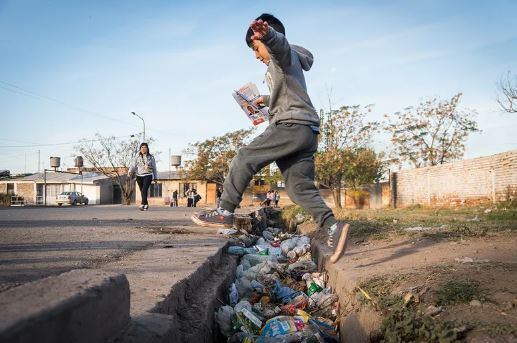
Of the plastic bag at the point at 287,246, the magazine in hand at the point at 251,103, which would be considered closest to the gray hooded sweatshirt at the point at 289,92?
the magazine in hand at the point at 251,103

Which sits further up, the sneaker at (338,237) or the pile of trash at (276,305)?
the sneaker at (338,237)

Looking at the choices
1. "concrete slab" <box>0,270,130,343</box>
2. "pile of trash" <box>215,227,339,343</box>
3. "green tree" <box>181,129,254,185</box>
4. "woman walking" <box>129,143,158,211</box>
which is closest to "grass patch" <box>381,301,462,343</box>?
"pile of trash" <box>215,227,339,343</box>

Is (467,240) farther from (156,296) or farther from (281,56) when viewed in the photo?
(156,296)

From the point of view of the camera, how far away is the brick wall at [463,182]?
14.9 metres

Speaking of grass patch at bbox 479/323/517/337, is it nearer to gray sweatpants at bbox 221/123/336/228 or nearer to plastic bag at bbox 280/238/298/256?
gray sweatpants at bbox 221/123/336/228

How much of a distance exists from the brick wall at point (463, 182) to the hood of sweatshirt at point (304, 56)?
14031mm

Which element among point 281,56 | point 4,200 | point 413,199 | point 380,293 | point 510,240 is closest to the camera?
point 380,293

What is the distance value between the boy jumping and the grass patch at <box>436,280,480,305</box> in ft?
3.07

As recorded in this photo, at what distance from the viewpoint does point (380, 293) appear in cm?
255

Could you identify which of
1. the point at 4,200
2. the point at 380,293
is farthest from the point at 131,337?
the point at 4,200

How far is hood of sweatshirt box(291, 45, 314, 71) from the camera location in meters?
3.17

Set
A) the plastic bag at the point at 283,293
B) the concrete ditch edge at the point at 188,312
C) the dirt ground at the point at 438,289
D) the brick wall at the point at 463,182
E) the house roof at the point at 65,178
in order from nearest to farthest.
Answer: the concrete ditch edge at the point at 188,312, the dirt ground at the point at 438,289, the plastic bag at the point at 283,293, the brick wall at the point at 463,182, the house roof at the point at 65,178

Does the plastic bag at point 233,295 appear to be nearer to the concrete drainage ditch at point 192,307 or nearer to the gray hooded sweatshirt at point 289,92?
the concrete drainage ditch at point 192,307

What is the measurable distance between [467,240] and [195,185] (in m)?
40.5
